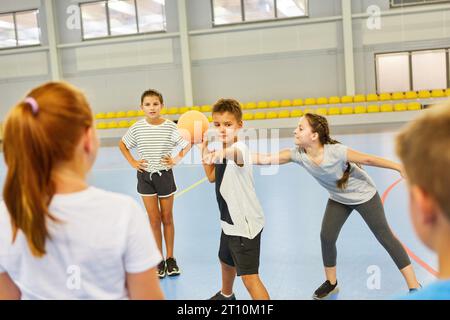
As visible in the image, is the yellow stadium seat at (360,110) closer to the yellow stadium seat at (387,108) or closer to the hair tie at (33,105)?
the yellow stadium seat at (387,108)

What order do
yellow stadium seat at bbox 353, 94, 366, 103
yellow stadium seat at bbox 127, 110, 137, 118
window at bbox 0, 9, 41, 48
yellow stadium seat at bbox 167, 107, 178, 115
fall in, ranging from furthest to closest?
1. window at bbox 0, 9, 41, 48
2. yellow stadium seat at bbox 127, 110, 137, 118
3. yellow stadium seat at bbox 167, 107, 178, 115
4. yellow stadium seat at bbox 353, 94, 366, 103

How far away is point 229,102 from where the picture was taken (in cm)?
297

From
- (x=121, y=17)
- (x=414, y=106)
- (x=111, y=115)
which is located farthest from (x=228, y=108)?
(x=121, y=17)

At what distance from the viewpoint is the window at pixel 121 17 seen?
17156mm

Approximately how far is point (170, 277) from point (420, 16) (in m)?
14.0

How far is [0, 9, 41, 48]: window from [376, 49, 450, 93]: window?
513 inches

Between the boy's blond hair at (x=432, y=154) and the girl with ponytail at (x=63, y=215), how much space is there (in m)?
0.77

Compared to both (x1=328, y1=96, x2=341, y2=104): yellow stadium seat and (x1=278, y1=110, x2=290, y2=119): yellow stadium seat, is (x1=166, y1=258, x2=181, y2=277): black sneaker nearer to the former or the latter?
(x1=278, y1=110, x2=290, y2=119): yellow stadium seat

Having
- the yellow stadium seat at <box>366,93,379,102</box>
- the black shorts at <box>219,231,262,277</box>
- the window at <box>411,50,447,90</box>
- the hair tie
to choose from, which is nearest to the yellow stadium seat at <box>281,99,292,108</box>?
the yellow stadium seat at <box>366,93,379,102</box>

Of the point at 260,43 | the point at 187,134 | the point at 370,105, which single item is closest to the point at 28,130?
the point at 187,134

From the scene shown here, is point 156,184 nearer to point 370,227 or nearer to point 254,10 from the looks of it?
point 370,227

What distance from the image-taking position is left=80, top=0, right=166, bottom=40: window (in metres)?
17.2

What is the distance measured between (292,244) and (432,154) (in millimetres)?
3852
